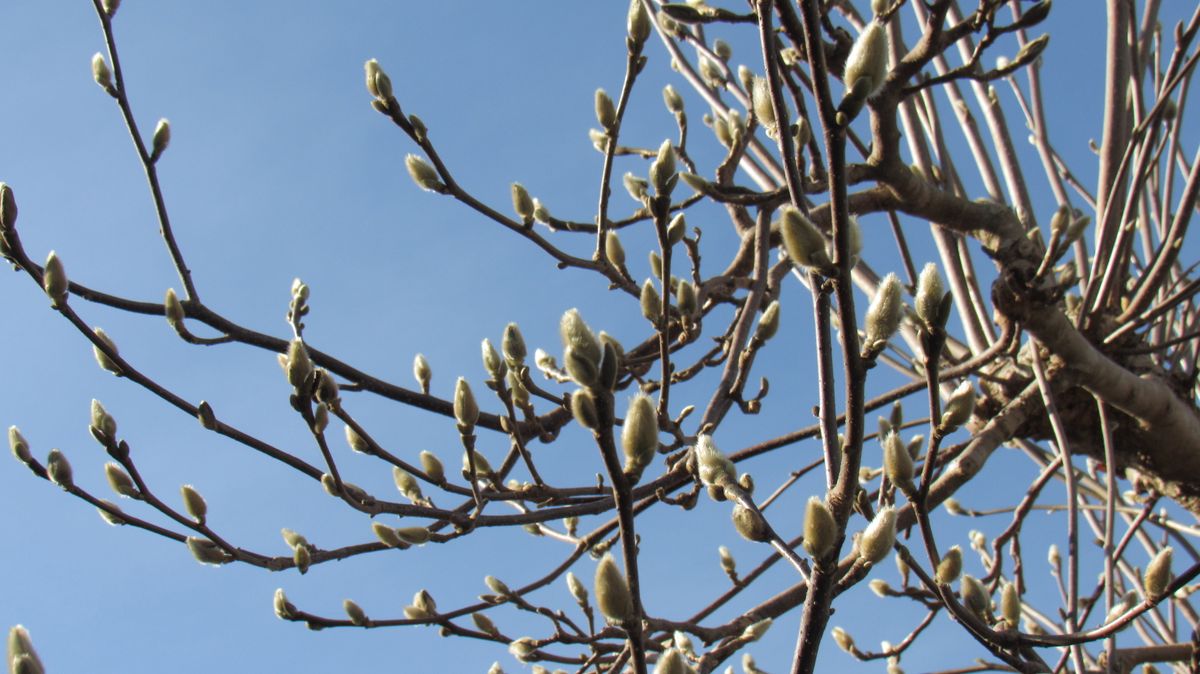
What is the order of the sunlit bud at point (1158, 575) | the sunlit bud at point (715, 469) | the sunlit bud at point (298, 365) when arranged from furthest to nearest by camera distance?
the sunlit bud at point (298, 365) → the sunlit bud at point (1158, 575) → the sunlit bud at point (715, 469)

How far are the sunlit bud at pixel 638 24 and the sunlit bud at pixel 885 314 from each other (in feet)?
3.76

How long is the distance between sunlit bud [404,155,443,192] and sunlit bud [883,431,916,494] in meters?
1.29

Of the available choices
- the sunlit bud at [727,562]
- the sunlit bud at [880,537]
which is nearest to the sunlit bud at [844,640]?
the sunlit bud at [727,562]

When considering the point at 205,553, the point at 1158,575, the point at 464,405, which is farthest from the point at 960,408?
the point at 205,553

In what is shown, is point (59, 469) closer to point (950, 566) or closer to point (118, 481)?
point (118, 481)

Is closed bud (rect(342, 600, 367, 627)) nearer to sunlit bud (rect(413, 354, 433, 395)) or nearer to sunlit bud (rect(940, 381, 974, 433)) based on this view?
sunlit bud (rect(413, 354, 433, 395))

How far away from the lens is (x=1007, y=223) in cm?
253

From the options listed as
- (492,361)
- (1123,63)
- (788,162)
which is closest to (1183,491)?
(1123,63)

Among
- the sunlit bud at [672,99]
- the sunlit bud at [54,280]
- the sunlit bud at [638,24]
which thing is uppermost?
the sunlit bud at [672,99]

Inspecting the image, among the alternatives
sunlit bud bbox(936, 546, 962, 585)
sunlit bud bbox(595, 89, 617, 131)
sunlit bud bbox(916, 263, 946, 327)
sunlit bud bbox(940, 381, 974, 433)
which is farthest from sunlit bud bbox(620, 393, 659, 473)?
sunlit bud bbox(595, 89, 617, 131)

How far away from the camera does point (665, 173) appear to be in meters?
1.50

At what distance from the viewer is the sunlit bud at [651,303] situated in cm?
176

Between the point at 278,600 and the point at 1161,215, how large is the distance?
276cm

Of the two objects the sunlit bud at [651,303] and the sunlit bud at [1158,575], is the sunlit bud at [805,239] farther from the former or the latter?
the sunlit bud at [651,303]
